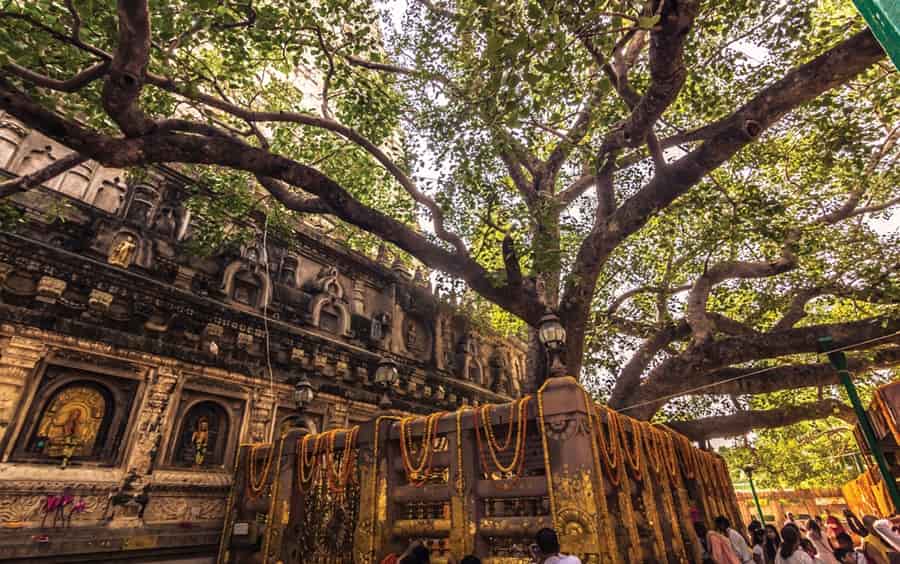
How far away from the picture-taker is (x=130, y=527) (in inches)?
263

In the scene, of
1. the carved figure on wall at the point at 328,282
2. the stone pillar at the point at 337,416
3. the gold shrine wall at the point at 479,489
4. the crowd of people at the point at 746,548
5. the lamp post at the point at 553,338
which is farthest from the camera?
the carved figure on wall at the point at 328,282

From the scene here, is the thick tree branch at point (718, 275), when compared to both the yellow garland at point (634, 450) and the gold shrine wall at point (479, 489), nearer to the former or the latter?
the gold shrine wall at point (479, 489)

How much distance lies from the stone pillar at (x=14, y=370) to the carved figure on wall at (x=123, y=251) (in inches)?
69.0

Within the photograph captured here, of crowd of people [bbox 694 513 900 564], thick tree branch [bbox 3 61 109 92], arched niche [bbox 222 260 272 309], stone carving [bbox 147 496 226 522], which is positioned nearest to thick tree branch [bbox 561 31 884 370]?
crowd of people [bbox 694 513 900 564]

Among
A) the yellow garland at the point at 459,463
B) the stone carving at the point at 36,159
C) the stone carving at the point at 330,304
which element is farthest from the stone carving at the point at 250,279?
the yellow garland at the point at 459,463

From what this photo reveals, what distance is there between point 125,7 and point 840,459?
3308 cm

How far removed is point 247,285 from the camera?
9.95m

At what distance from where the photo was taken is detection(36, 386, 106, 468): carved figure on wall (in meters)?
6.48

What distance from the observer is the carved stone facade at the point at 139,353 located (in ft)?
21.1

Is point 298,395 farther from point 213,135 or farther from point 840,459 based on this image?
point 840,459

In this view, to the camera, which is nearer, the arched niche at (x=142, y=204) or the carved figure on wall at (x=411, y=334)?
the arched niche at (x=142, y=204)

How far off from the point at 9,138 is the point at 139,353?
4.44 meters

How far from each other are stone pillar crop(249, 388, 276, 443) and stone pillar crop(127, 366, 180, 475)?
1.61 metres

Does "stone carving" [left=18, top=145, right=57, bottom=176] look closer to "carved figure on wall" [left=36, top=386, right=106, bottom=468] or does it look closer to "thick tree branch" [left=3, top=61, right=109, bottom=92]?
"thick tree branch" [left=3, top=61, right=109, bottom=92]
